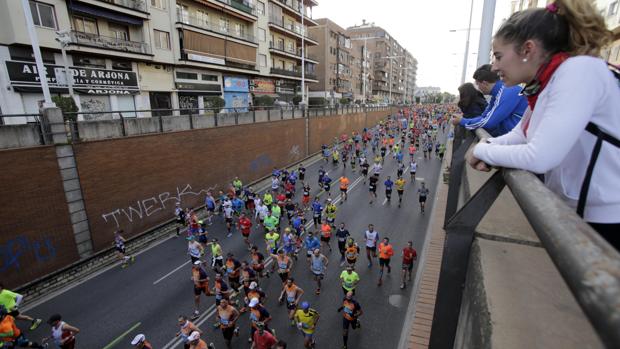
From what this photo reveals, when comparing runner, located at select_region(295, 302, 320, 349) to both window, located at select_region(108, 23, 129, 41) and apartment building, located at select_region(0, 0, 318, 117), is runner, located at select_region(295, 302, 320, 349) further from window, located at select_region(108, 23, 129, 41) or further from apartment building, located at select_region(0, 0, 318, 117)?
window, located at select_region(108, 23, 129, 41)

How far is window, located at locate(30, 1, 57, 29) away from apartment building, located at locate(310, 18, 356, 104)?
131 ft

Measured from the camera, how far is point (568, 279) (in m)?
0.70

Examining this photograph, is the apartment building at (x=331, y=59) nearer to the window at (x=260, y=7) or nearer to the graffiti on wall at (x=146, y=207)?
the window at (x=260, y=7)

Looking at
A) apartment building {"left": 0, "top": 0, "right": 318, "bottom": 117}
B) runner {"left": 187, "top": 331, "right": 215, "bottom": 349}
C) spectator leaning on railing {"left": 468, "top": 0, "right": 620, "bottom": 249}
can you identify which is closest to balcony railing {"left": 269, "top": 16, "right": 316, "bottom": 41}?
apartment building {"left": 0, "top": 0, "right": 318, "bottom": 117}

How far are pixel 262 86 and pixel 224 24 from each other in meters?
8.99

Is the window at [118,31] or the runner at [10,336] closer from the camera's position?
the runner at [10,336]

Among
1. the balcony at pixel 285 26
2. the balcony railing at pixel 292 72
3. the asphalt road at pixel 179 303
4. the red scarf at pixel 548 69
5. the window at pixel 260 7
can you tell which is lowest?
the asphalt road at pixel 179 303

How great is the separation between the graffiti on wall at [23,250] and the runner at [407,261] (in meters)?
13.9

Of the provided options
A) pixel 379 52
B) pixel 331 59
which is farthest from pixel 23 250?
pixel 379 52

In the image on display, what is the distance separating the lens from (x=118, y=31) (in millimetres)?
24812

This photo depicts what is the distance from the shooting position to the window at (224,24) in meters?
33.9

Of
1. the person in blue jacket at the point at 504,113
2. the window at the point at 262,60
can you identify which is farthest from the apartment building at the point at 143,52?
the person in blue jacket at the point at 504,113

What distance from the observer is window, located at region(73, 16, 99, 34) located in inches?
863

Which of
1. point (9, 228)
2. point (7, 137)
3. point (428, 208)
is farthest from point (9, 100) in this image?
point (428, 208)
